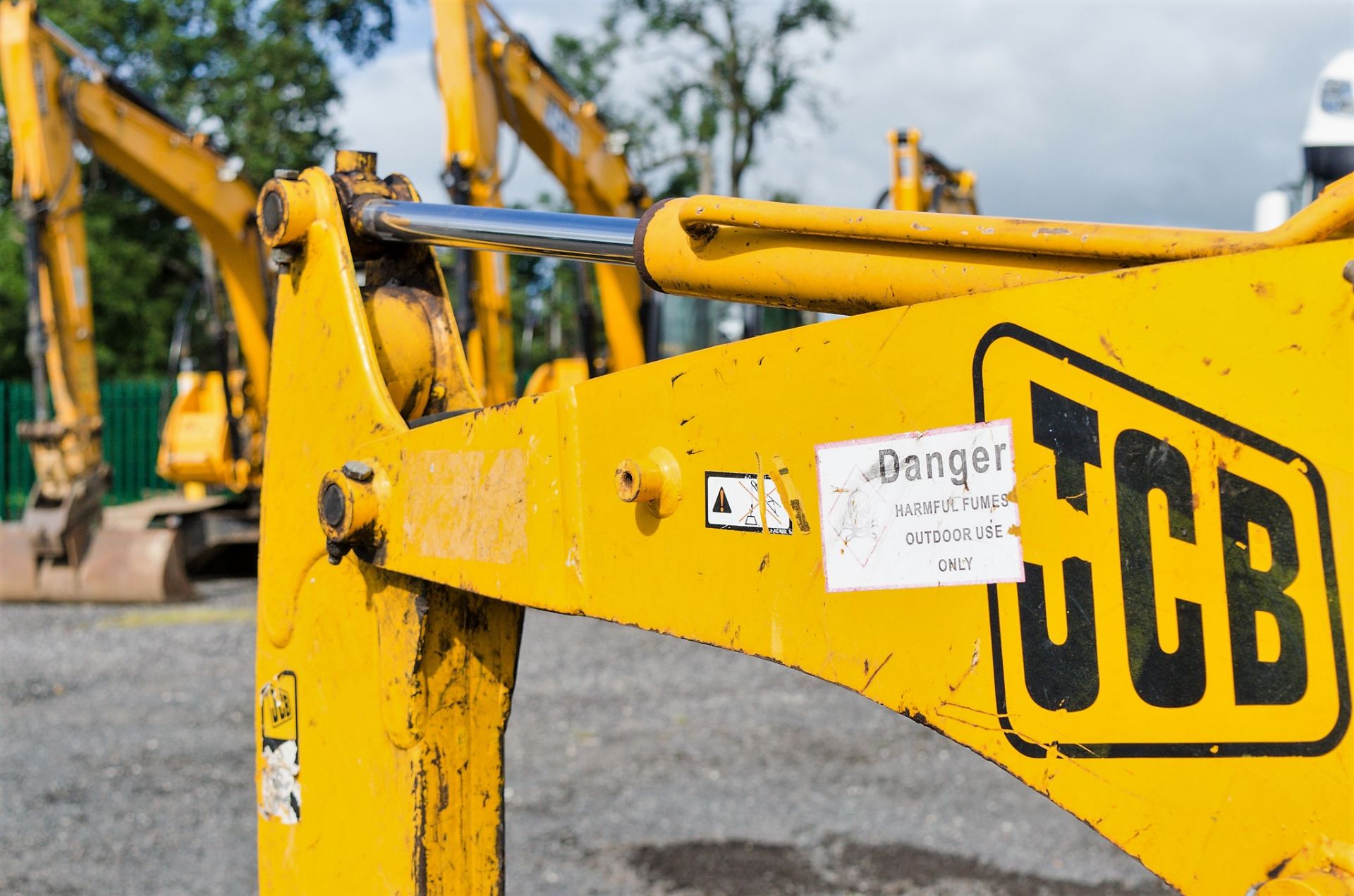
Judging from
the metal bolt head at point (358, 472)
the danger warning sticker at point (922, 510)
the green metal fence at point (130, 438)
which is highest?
the green metal fence at point (130, 438)

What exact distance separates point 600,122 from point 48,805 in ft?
20.9

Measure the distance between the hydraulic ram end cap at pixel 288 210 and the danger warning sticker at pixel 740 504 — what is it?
0.84 meters

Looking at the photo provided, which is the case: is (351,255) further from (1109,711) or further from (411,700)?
(1109,711)

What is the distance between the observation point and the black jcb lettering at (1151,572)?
0.99 meters

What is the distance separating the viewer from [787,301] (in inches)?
53.4

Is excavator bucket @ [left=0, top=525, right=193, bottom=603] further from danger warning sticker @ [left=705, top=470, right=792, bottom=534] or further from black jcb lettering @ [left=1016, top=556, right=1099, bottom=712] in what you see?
black jcb lettering @ [left=1016, top=556, right=1099, bottom=712]

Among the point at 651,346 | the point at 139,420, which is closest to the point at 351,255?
the point at 651,346

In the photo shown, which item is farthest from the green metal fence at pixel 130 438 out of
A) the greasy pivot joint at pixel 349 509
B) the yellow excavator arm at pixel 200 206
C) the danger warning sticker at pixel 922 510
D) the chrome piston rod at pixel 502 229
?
the danger warning sticker at pixel 922 510

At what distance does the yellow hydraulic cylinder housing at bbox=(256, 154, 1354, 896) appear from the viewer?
36.9 inches

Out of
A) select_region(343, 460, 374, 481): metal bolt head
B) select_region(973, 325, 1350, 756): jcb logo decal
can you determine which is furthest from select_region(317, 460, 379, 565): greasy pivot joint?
select_region(973, 325, 1350, 756): jcb logo decal

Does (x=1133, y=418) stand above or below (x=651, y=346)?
below

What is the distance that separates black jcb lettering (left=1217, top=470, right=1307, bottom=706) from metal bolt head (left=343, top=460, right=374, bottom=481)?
1.09 meters

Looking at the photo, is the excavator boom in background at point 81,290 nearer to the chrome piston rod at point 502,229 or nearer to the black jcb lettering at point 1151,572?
the chrome piston rod at point 502,229

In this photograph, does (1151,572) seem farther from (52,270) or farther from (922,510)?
(52,270)
